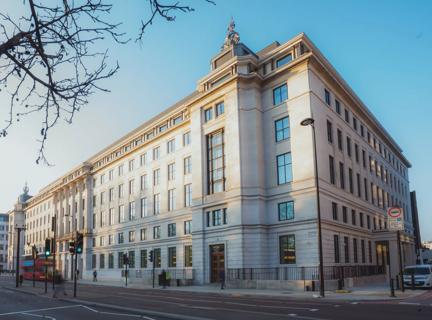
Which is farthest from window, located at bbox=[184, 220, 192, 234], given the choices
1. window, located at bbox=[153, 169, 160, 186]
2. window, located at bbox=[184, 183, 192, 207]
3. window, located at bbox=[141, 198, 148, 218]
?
window, located at bbox=[141, 198, 148, 218]

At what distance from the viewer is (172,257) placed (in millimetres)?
54781

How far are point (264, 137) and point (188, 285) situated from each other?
1646 centimetres

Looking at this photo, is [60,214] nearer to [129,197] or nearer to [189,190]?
[129,197]

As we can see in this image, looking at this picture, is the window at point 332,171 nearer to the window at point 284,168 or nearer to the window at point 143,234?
the window at point 284,168

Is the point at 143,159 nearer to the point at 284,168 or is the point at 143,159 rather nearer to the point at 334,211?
the point at 284,168

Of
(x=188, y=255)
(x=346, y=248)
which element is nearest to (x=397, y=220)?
(x=346, y=248)

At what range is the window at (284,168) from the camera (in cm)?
4078

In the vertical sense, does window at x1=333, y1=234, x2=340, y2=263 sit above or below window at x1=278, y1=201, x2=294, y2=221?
below

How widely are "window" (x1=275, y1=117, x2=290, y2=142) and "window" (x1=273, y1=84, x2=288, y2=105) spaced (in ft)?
6.40

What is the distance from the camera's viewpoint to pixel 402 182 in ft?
246

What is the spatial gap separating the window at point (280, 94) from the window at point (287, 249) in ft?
42.7

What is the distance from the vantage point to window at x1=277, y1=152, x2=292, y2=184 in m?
40.8

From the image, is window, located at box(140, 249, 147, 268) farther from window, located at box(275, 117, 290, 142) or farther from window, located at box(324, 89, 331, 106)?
window, located at box(324, 89, 331, 106)

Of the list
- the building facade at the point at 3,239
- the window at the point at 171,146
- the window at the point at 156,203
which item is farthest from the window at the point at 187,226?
the building facade at the point at 3,239
